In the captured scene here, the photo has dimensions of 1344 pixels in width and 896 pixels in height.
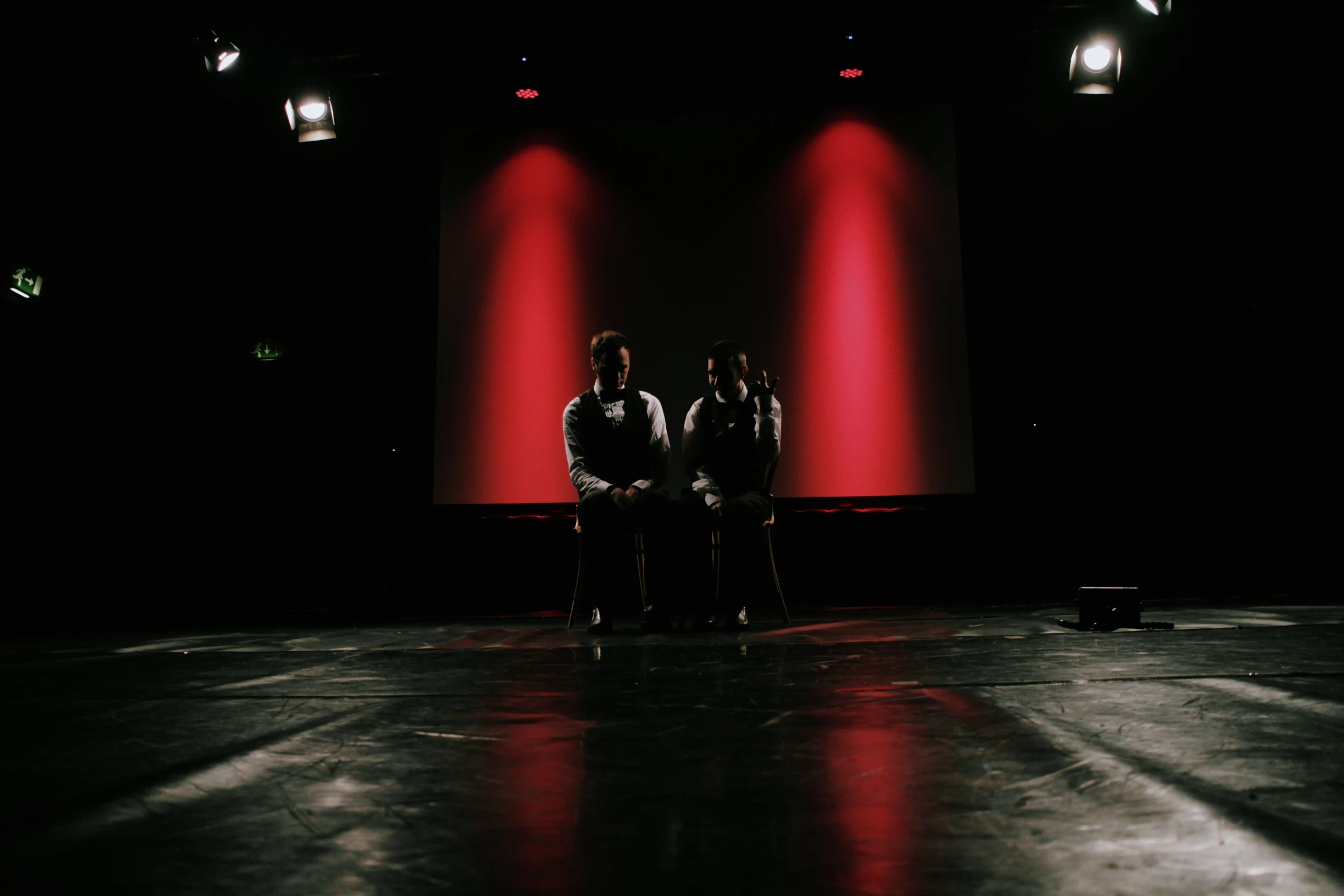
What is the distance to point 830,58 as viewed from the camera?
4.23 m

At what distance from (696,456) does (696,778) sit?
223 centimetres

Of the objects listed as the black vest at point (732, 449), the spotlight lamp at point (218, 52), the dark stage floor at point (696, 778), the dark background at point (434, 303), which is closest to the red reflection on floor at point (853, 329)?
the dark background at point (434, 303)

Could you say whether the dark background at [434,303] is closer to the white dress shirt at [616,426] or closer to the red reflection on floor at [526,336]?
the red reflection on floor at [526,336]

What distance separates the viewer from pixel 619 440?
10.2 ft

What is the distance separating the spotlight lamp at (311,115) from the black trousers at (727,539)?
9.14ft

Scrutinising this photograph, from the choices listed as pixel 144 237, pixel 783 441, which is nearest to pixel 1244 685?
pixel 783 441

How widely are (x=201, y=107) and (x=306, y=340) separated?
1.33 meters

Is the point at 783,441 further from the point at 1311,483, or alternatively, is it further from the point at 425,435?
the point at 1311,483

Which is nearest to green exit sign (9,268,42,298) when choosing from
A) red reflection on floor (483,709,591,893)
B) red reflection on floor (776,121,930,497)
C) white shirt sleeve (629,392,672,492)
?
white shirt sleeve (629,392,672,492)

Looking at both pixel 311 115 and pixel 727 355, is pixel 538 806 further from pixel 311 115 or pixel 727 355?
pixel 311 115

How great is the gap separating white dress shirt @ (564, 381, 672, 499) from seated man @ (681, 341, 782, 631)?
0.33 feet

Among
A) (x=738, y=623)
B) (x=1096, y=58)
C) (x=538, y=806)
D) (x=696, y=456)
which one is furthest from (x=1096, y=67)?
(x=538, y=806)

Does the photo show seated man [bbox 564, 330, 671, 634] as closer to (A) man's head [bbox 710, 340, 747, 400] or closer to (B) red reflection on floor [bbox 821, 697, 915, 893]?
(A) man's head [bbox 710, 340, 747, 400]

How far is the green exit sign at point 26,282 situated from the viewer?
4.40 m
